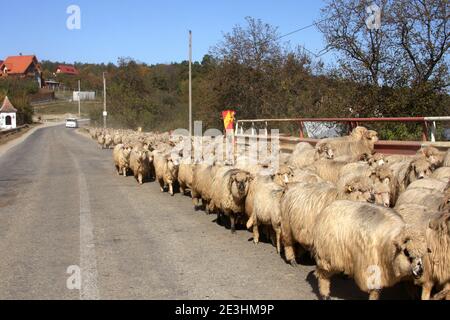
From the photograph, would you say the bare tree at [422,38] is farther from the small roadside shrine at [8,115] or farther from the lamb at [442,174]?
the small roadside shrine at [8,115]

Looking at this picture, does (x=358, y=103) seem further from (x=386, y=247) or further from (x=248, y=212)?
(x=386, y=247)

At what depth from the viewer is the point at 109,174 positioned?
1878 cm

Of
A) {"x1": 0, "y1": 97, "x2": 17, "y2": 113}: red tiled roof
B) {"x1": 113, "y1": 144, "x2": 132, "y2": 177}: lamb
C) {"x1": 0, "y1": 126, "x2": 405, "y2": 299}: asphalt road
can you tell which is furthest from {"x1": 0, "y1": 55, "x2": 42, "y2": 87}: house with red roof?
{"x1": 0, "y1": 126, "x2": 405, "y2": 299}: asphalt road

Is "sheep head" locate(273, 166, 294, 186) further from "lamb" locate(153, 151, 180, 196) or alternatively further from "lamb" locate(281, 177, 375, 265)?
"lamb" locate(153, 151, 180, 196)

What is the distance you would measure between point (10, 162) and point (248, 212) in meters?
17.9

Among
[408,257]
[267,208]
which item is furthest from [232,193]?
[408,257]

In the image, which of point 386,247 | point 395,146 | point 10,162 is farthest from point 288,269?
point 10,162

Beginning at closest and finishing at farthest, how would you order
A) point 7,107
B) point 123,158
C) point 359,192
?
point 359,192 → point 123,158 → point 7,107

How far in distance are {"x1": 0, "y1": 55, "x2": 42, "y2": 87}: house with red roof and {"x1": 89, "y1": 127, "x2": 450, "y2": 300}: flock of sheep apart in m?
123

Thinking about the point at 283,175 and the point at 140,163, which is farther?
the point at 140,163

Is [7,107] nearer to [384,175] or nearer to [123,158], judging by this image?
[123,158]

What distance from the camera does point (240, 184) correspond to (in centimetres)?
932

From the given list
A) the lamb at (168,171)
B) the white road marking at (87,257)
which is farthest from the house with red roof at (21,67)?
the white road marking at (87,257)

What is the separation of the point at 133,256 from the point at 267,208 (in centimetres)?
211
